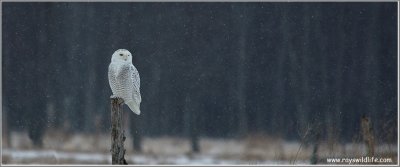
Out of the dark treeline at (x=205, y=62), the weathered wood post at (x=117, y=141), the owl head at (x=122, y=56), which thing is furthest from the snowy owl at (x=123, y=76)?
the dark treeline at (x=205, y=62)

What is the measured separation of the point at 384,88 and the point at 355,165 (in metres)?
14.3

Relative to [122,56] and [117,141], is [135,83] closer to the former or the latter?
[122,56]

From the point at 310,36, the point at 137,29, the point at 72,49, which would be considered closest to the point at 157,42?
the point at 137,29

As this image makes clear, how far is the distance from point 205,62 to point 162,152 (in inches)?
267

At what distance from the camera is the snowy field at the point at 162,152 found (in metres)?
14.1

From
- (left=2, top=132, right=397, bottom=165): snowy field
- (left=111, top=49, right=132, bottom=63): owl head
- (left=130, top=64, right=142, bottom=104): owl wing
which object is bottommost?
(left=2, top=132, right=397, bottom=165): snowy field

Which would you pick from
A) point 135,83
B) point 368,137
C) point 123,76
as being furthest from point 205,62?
point 123,76

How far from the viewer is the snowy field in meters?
14.1

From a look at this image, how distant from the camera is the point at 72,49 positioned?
2408 cm

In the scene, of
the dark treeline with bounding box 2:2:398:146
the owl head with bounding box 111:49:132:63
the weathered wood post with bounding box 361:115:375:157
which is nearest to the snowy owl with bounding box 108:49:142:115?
the owl head with bounding box 111:49:132:63

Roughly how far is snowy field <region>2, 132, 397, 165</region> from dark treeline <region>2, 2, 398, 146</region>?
185 cm

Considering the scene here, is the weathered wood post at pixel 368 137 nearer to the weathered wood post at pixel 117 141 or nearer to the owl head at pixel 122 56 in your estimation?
the owl head at pixel 122 56

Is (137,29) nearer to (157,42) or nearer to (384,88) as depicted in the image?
(157,42)

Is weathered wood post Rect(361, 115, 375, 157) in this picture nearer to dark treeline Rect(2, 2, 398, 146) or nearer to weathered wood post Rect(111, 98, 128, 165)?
weathered wood post Rect(111, 98, 128, 165)
